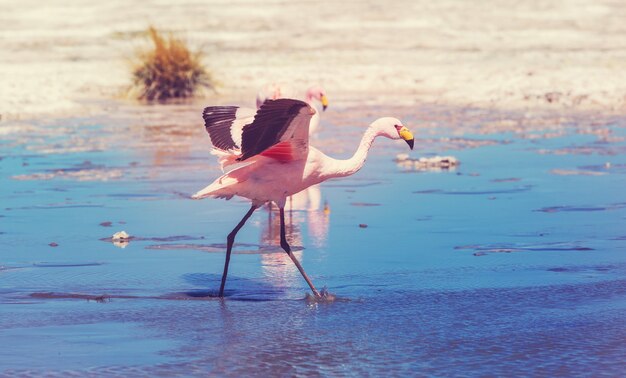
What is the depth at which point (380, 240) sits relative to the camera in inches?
326

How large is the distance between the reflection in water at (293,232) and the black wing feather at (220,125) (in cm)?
86

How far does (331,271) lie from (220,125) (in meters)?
1.12

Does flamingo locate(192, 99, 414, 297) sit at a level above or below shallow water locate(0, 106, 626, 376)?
above

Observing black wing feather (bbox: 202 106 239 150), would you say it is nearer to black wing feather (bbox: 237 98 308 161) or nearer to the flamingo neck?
→ the flamingo neck

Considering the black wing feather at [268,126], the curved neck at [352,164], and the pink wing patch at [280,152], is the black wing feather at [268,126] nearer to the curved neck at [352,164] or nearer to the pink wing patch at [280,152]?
the pink wing patch at [280,152]

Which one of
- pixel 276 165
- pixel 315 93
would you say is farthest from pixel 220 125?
pixel 315 93

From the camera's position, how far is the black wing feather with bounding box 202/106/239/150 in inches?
279

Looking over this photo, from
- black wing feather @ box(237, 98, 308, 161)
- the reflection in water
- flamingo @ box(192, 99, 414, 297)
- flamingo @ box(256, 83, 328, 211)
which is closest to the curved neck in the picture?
flamingo @ box(192, 99, 414, 297)

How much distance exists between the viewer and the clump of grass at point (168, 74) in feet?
72.8

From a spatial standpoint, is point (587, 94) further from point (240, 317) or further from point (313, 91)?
point (240, 317)

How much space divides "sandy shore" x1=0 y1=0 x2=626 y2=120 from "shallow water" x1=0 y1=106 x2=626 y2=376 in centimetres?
716

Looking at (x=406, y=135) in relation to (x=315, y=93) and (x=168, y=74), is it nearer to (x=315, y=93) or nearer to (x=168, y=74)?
(x=315, y=93)

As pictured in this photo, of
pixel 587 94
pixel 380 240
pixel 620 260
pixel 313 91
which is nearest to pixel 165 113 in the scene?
pixel 313 91

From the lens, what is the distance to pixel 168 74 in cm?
2219
